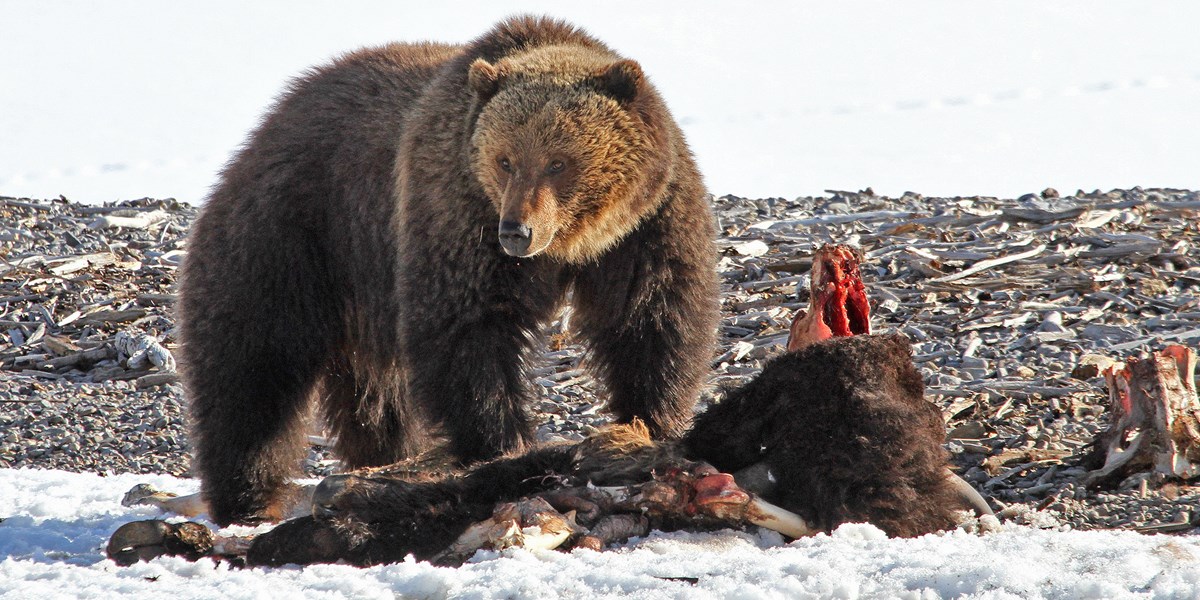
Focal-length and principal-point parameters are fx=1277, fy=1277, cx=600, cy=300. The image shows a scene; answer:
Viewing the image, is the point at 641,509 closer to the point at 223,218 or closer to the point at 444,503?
the point at 444,503

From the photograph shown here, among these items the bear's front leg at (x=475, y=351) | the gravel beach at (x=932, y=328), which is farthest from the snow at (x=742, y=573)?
the bear's front leg at (x=475, y=351)

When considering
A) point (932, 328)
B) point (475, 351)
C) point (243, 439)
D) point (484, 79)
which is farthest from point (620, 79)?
point (932, 328)

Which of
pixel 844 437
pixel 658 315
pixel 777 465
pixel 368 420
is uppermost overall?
pixel 658 315

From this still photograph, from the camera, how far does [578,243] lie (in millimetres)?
4945

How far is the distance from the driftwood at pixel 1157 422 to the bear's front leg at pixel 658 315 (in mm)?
1539

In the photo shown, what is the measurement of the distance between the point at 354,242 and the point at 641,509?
2.24m

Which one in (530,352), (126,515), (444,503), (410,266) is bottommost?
(126,515)

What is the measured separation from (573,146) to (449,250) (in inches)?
24.5

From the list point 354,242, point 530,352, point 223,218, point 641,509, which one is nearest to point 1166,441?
point 641,509

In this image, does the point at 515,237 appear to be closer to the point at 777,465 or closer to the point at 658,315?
the point at 658,315

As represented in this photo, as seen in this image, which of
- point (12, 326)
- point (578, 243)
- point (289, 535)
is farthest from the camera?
point (12, 326)

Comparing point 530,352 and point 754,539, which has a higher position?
point 530,352

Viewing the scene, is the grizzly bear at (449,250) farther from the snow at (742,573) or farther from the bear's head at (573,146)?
the snow at (742,573)

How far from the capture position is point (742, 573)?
3238 millimetres
